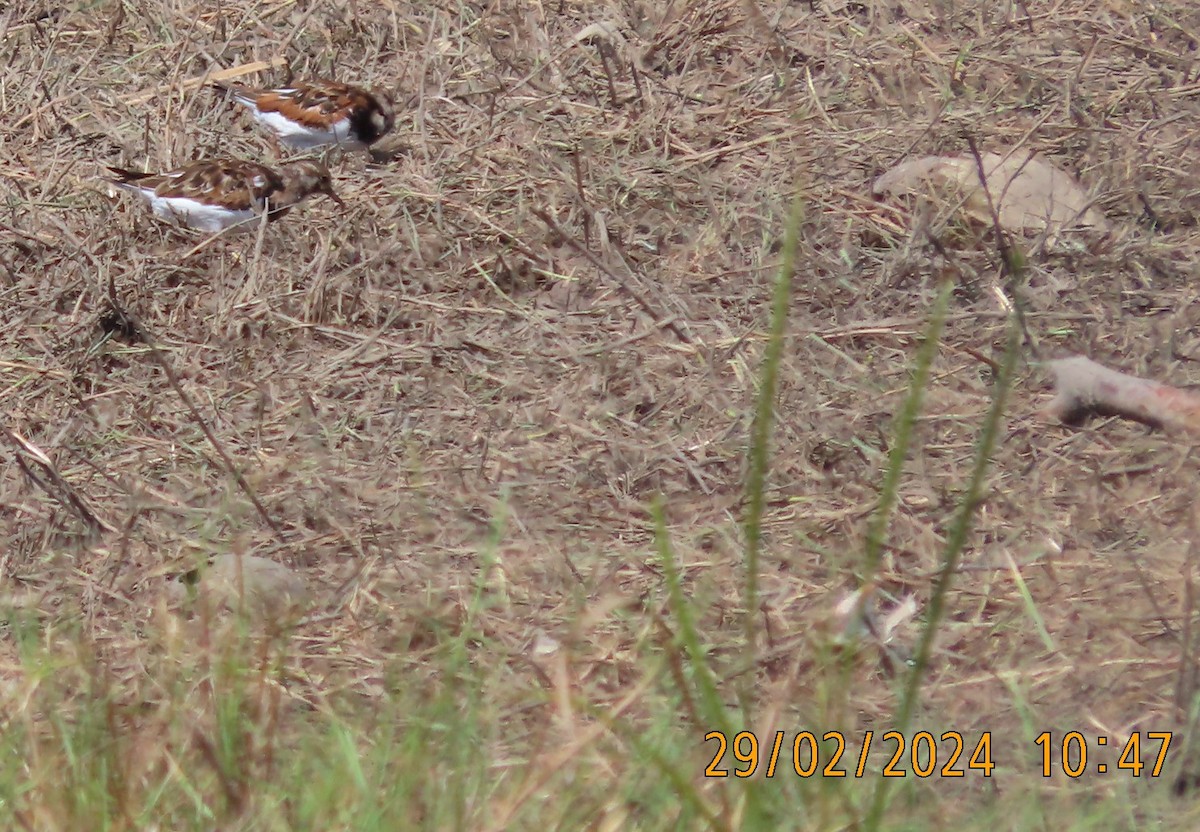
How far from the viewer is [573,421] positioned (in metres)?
3.58

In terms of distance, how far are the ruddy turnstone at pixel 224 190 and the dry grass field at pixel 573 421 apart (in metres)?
0.10

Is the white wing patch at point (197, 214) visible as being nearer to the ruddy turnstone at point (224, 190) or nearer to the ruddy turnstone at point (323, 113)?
the ruddy turnstone at point (224, 190)

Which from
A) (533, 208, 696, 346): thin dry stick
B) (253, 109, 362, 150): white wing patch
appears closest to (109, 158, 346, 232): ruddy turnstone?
(253, 109, 362, 150): white wing patch

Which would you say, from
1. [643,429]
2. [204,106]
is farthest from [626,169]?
[204,106]

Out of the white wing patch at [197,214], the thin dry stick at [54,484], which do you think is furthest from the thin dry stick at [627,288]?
the thin dry stick at [54,484]

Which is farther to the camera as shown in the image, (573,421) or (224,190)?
(224,190)

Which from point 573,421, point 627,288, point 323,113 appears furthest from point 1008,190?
point 323,113

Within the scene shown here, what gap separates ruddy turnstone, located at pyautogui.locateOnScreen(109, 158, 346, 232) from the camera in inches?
169

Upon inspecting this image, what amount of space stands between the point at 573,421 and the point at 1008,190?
1.58 meters

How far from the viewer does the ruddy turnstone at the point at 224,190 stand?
14.1 ft

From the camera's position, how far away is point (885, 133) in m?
4.55

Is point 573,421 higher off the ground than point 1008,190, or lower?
lower

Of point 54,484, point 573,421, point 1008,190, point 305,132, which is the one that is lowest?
point 54,484

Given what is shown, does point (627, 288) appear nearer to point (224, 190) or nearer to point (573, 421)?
point (573, 421)
